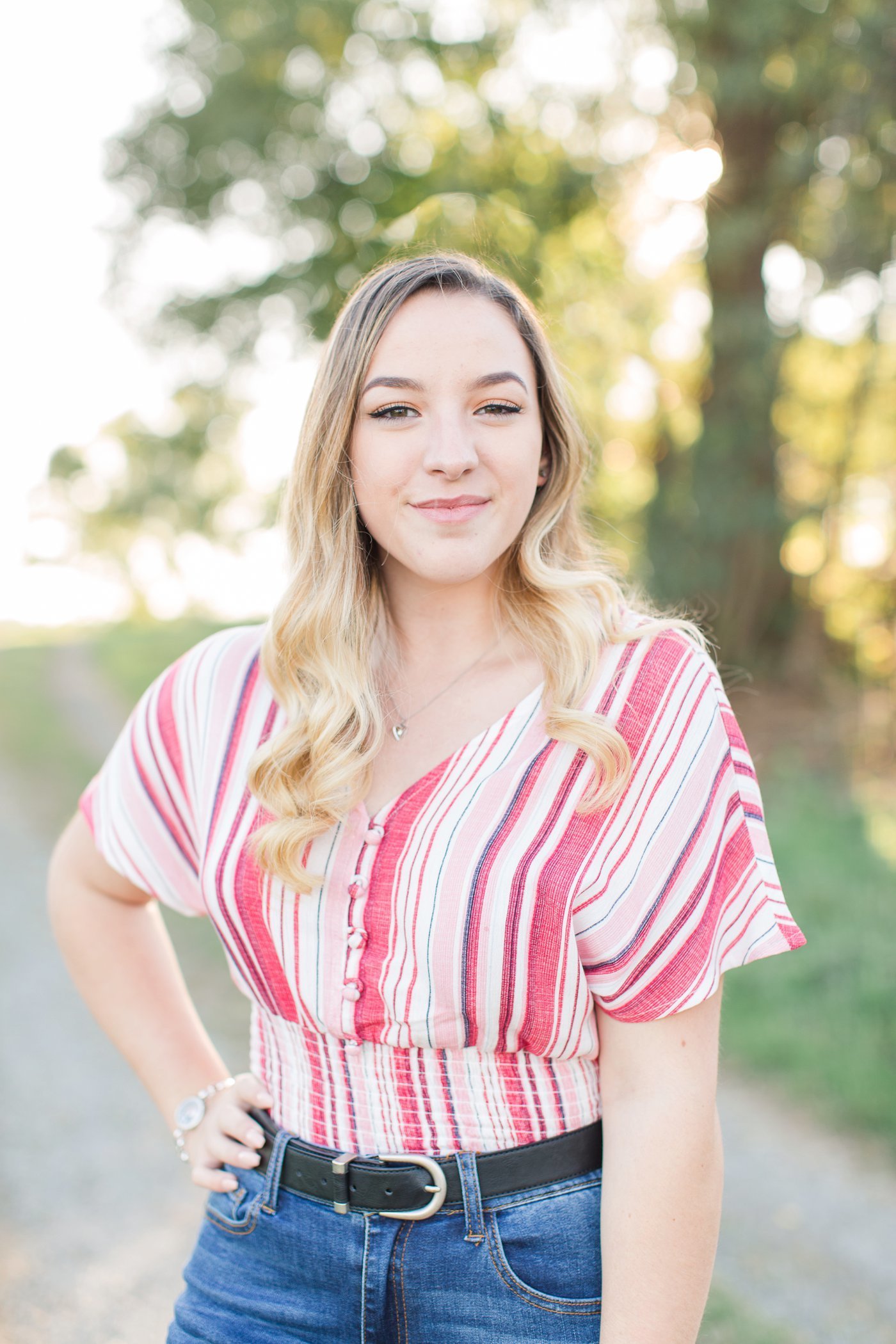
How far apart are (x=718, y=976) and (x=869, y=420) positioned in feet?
38.7

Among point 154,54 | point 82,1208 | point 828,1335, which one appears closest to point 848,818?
point 828,1335

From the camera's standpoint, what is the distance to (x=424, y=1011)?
5.06 feet

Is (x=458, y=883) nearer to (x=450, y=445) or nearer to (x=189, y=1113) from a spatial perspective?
(x=450, y=445)

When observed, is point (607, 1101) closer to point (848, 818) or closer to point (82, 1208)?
point (82, 1208)

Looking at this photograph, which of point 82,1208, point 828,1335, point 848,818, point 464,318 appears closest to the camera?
point 464,318

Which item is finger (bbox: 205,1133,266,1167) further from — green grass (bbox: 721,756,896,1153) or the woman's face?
green grass (bbox: 721,756,896,1153)

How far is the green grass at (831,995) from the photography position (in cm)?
417

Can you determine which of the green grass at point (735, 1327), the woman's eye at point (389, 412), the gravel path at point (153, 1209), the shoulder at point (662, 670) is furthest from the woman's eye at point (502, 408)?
the gravel path at point (153, 1209)

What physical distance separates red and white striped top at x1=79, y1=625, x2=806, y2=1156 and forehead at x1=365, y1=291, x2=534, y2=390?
1.70 feet

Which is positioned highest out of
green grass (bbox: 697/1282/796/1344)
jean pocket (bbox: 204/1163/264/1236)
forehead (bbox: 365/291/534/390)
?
forehead (bbox: 365/291/534/390)

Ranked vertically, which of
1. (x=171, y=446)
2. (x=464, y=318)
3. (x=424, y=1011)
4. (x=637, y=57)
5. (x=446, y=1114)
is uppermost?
(x=637, y=57)

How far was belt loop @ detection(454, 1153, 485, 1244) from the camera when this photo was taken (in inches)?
60.8

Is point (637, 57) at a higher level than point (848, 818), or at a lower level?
higher

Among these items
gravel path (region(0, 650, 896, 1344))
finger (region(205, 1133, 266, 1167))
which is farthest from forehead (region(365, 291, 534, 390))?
gravel path (region(0, 650, 896, 1344))
